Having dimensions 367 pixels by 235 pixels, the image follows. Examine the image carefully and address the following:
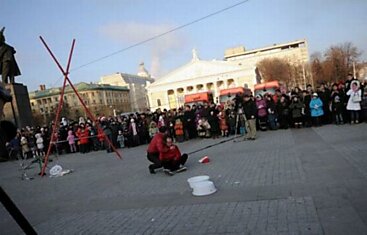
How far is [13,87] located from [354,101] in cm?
1812

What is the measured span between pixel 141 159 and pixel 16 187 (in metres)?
4.53

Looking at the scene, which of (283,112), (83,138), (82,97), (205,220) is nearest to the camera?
(205,220)

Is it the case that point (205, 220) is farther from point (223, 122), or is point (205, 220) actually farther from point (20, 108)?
point (20, 108)

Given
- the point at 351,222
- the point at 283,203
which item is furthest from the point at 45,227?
the point at 351,222

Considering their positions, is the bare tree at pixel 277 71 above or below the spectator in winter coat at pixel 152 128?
above

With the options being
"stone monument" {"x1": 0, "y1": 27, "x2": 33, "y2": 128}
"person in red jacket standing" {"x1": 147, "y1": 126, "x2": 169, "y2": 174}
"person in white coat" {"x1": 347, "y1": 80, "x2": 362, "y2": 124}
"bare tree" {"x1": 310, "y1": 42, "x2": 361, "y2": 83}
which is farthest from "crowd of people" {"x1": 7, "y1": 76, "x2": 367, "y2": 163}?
"bare tree" {"x1": 310, "y1": 42, "x2": 361, "y2": 83}

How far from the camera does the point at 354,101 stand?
15.2m

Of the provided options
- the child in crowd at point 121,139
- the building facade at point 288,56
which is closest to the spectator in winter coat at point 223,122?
the child in crowd at point 121,139

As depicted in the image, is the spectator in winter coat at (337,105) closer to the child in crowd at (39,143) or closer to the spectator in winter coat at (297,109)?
the spectator in winter coat at (297,109)

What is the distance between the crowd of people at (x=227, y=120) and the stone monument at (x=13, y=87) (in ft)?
3.08

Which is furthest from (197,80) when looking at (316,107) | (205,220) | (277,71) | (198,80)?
(205,220)

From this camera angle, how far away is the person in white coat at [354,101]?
15078mm

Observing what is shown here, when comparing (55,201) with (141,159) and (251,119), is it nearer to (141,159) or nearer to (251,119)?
(141,159)

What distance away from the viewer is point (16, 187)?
11.6 meters
